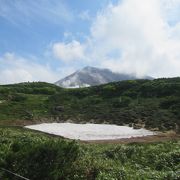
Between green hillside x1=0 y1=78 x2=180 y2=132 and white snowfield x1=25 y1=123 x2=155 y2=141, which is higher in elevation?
green hillside x1=0 y1=78 x2=180 y2=132

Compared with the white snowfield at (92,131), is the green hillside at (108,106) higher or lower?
higher

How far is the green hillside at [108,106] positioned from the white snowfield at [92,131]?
4394 mm

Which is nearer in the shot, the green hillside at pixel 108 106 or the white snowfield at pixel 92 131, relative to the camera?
the white snowfield at pixel 92 131

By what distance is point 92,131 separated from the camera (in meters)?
56.4

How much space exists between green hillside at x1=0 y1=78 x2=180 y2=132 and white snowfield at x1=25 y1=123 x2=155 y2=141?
4.39 metres

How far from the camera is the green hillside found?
65.4 m

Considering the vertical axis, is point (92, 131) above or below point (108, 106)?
below

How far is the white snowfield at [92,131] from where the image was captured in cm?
5165

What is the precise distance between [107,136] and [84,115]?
21.7 metres

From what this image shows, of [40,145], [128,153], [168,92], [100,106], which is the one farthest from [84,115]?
[40,145]

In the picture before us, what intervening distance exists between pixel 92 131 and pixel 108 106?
25900mm

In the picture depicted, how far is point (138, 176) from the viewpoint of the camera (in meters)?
17.2

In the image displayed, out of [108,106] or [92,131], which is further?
[108,106]

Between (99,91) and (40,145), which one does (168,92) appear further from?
(40,145)
